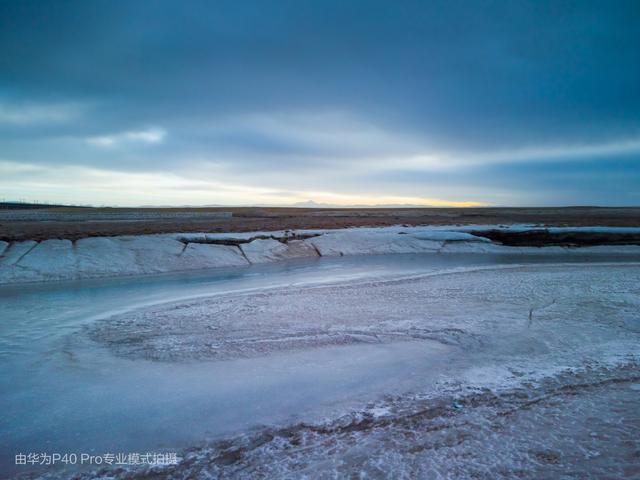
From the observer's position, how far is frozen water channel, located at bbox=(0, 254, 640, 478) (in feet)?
10.4

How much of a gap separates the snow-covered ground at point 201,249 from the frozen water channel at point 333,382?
3739 millimetres

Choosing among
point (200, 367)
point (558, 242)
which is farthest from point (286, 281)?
point (558, 242)

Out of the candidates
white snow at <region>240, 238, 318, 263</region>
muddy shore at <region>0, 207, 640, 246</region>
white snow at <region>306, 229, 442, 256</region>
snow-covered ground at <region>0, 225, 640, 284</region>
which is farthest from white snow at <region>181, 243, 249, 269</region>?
white snow at <region>306, 229, 442, 256</region>

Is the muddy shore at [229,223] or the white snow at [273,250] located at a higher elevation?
the muddy shore at [229,223]

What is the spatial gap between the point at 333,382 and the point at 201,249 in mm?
12556

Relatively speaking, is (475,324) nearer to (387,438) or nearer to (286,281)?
(387,438)

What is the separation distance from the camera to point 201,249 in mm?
16109

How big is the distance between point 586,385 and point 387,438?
249 cm

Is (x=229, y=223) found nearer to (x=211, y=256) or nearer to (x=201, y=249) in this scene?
(x=201, y=249)

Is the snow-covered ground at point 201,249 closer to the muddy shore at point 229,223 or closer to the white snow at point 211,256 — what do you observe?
the white snow at point 211,256

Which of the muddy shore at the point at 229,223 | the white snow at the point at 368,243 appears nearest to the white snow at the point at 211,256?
the muddy shore at the point at 229,223

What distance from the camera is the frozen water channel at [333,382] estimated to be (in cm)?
318

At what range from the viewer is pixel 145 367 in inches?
203

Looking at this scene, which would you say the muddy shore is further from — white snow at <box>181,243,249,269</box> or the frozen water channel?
the frozen water channel
